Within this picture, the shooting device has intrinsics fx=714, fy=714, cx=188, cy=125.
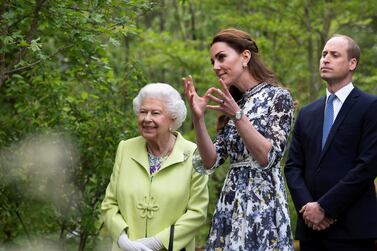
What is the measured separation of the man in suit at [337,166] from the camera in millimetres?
4195

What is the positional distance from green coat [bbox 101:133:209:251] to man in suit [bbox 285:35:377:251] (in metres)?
0.64

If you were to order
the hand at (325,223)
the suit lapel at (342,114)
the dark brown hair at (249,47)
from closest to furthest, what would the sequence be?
the dark brown hair at (249,47)
the hand at (325,223)
the suit lapel at (342,114)

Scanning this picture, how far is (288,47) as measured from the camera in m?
13.3

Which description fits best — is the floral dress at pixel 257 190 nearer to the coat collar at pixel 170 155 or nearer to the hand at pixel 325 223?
the hand at pixel 325 223

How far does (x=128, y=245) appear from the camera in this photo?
174 inches

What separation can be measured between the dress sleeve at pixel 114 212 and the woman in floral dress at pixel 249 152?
659 millimetres

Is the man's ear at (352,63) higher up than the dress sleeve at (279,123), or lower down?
higher up

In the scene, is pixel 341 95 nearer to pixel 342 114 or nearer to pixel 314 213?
pixel 342 114

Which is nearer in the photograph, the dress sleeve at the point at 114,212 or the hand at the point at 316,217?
the hand at the point at 316,217

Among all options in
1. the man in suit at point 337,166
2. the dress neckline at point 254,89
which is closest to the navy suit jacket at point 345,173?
the man in suit at point 337,166

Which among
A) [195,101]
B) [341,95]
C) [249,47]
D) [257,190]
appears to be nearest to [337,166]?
[341,95]

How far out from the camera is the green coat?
453cm

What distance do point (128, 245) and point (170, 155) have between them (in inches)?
25.5

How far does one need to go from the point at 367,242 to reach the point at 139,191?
4.73ft
